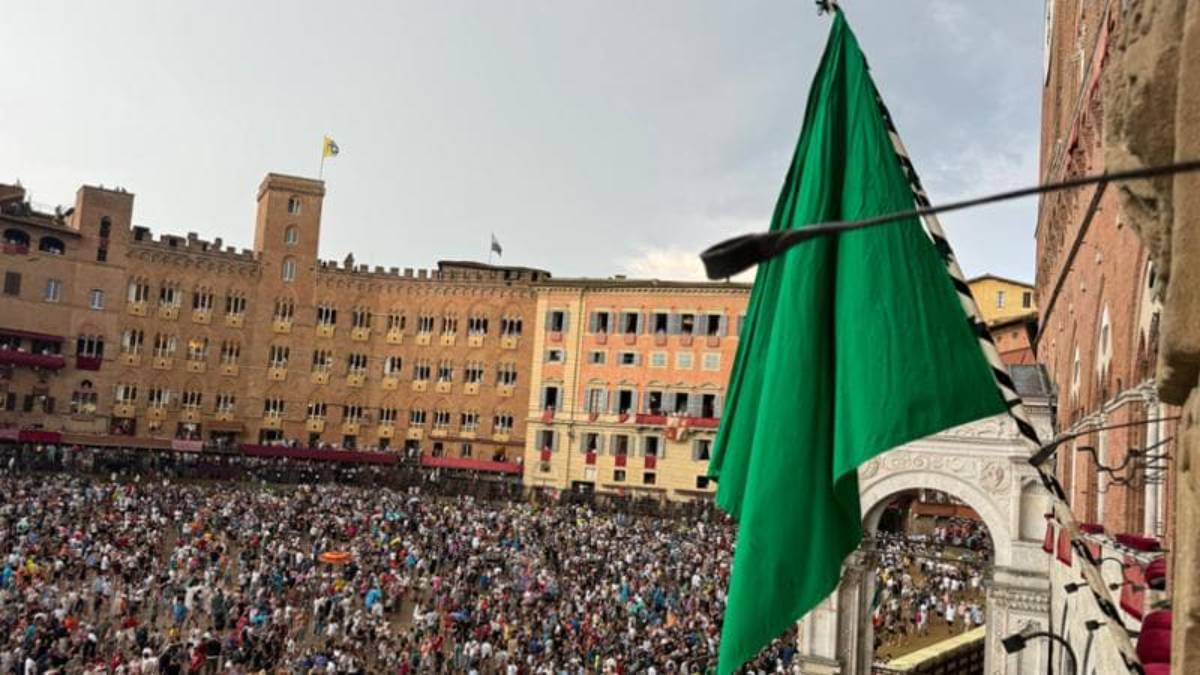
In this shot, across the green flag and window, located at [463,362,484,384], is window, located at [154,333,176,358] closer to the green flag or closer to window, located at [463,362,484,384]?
window, located at [463,362,484,384]

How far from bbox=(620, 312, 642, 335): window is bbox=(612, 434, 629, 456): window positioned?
19.4 ft

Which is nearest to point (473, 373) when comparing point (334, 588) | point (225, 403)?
point (225, 403)

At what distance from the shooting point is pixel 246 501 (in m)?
38.9

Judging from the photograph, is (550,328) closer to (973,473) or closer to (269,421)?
(269,421)

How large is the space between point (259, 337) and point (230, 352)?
188 centimetres

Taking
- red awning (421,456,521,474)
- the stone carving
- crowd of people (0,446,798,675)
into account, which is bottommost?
crowd of people (0,446,798,675)

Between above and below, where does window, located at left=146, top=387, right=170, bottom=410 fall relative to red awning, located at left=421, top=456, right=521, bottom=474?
above

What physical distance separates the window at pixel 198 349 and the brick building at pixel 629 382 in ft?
63.6

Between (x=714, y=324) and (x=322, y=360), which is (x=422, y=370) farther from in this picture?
(x=714, y=324)

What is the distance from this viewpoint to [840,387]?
5.18 meters

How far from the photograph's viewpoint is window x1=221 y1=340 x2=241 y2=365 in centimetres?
5966

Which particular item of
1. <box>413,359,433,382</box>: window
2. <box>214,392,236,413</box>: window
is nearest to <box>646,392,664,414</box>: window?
<box>413,359,433,382</box>: window

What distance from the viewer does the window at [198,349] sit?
193ft

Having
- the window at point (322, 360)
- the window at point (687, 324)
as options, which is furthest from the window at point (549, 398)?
the window at point (322, 360)
